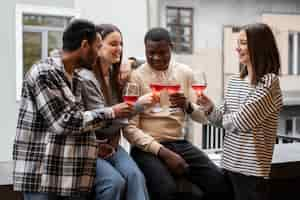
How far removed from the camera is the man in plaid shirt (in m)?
2.01

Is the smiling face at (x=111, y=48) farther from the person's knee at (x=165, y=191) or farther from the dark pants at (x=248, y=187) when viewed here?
the dark pants at (x=248, y=187)

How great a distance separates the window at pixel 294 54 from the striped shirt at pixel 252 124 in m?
6.59

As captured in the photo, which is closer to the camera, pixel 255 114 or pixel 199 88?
pixel 255 114

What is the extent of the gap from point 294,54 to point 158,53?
6.61 meters

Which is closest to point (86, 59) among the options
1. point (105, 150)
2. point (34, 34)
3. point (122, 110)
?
point (122, 110)

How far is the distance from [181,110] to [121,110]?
0.58m

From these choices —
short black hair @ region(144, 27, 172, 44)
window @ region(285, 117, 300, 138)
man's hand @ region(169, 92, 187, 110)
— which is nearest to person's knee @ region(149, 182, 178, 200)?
man's hand @ region(169, 92, 187, 110)

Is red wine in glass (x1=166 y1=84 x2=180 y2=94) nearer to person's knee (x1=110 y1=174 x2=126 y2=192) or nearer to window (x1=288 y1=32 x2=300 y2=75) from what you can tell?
person's knee (x1=110 y1=174 x2=126 y2=192)

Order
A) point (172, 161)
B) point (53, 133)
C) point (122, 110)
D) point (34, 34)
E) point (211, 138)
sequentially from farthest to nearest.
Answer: point (211, 138) → point (34, 34) → point (172, 161) → point (122, 110) → point (53, 133)

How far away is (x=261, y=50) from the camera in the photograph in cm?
239

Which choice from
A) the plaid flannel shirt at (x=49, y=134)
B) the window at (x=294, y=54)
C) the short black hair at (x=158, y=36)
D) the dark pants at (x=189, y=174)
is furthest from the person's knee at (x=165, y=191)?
the window at (x=294, y=54)

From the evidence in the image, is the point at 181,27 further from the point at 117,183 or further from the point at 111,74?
the point at 117,183

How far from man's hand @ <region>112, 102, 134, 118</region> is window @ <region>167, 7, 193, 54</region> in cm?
542

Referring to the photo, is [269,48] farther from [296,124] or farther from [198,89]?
[296,124]
